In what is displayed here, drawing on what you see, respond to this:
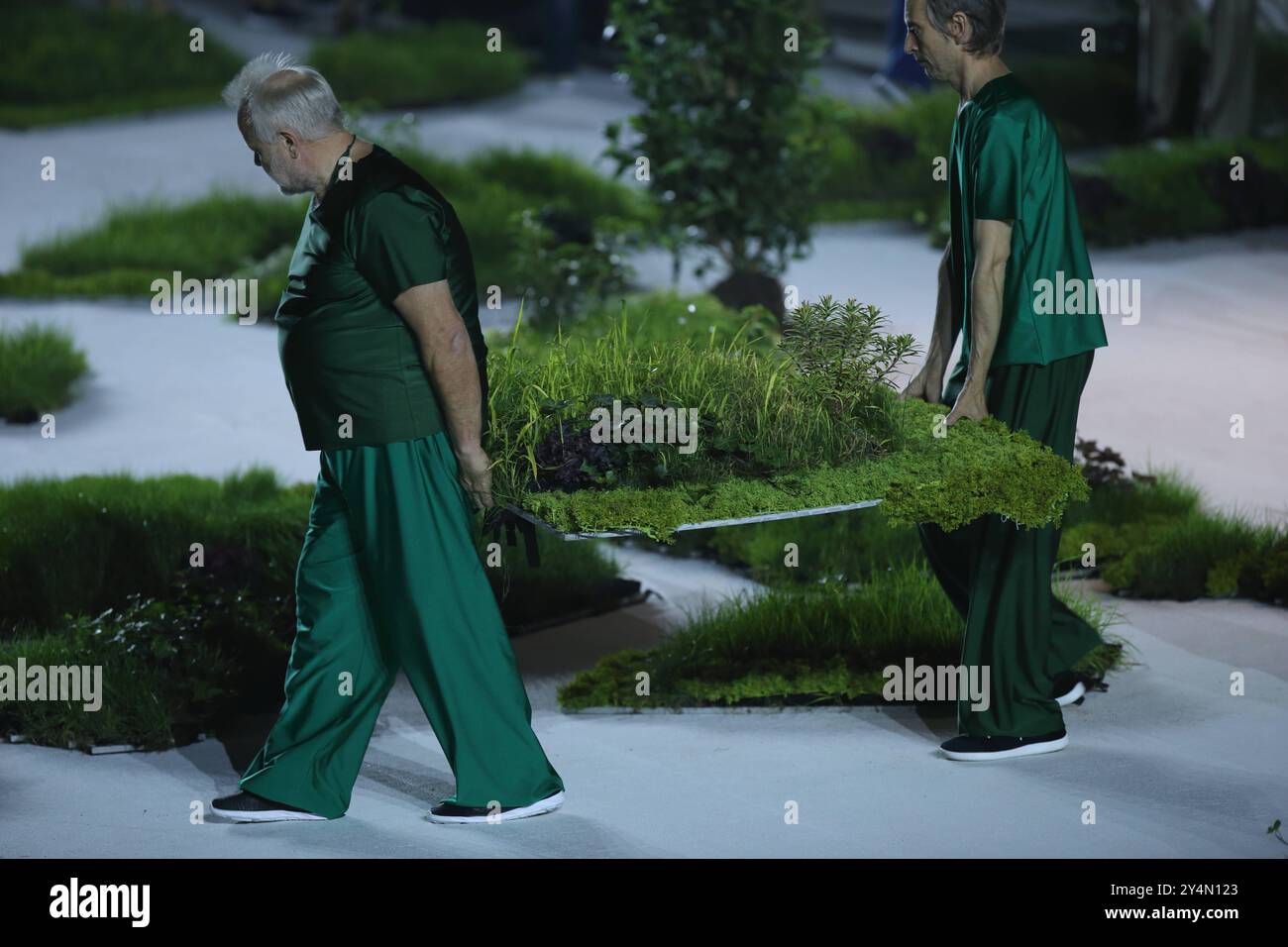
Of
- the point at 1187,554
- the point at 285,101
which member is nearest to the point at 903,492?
the point at 285,101

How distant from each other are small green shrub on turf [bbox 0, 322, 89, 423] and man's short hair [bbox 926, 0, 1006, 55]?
227 inches

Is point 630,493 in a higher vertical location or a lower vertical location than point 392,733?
higher

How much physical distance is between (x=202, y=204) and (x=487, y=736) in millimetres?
8794

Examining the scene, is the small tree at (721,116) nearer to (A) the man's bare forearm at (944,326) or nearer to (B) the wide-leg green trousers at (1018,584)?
(A) the man's bare forearm at (944,326)

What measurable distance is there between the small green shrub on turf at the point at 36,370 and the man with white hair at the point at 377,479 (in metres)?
4.83

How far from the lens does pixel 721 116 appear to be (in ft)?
31.9

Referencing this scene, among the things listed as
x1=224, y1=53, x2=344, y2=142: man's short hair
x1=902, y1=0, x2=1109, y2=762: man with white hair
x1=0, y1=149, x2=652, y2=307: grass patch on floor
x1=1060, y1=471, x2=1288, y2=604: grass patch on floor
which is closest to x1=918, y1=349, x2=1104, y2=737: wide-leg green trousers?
x1=902, y1=0, x2=1109, y2=762: man with white hair

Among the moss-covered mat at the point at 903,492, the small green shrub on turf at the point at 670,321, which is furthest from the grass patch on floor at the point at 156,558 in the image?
the moss-covered mat at the point at 903,492

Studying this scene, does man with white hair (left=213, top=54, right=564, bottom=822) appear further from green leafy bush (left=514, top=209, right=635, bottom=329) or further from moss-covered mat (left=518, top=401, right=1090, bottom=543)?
green leafy bush (left=514, top=209, right=635, bottom=329)

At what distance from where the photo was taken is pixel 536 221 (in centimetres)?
1088

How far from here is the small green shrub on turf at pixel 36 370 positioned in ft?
29.4
